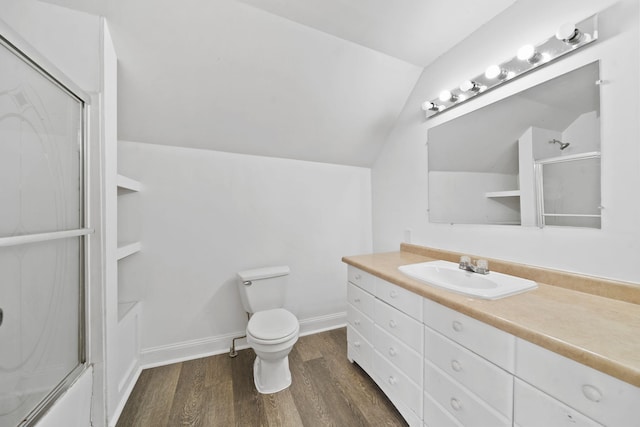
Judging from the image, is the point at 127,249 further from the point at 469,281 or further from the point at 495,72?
the point at 495,72

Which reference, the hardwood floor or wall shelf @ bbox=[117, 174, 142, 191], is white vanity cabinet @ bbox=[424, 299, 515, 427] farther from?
wall shelf @ bbox=[117, 174, 142, 191]

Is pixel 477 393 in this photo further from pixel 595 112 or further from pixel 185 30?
pixel 185 30

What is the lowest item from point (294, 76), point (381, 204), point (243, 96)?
point (381, 204)

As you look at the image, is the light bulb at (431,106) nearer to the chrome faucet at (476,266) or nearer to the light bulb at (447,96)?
the light bulb at (447,96)

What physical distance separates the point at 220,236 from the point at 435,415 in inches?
70.8

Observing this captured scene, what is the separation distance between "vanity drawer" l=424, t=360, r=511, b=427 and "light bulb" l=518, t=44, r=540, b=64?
61.5 inches

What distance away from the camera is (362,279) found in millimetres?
1632

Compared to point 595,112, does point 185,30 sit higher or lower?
higher

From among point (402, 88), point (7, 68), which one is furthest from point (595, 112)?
point (7, 68)

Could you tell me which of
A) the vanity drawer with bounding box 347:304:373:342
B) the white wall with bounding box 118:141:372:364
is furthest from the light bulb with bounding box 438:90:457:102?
the vanity drawer with bounding box 347:304:373:342

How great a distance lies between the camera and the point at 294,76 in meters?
1.63

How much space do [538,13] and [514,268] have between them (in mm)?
1308

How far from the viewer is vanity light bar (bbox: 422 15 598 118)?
3.31 feet

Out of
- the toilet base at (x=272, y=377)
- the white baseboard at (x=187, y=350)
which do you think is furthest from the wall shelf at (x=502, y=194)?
the white baseboard at (x=187, y=350)
